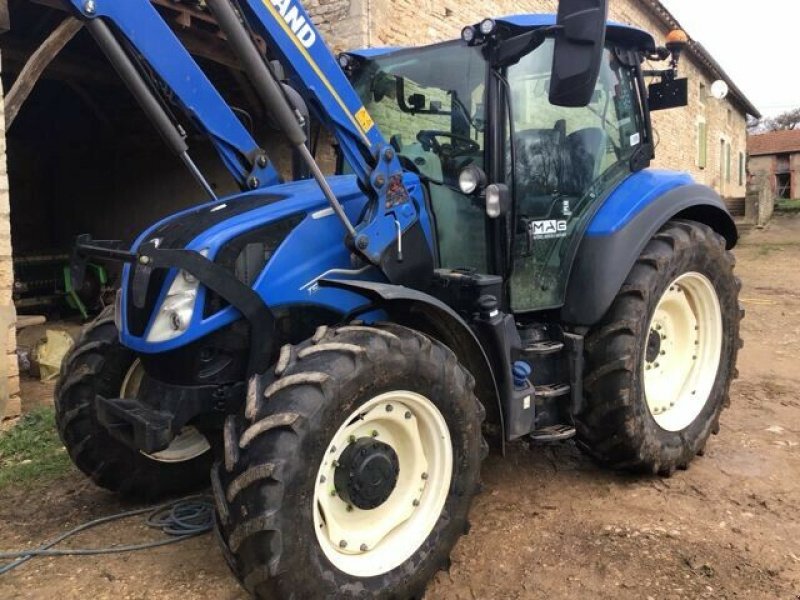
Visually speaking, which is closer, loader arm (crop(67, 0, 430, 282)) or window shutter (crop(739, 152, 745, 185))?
loader arm (crop(67, 0, 430, 282))

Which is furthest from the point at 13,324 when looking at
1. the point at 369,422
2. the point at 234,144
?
the point at 369,422

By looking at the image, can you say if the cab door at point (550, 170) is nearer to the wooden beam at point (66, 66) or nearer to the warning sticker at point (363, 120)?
the warning sticker at point (363, 120)

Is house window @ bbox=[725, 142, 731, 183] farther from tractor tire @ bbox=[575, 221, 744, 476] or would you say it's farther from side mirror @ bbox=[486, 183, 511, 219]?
side mirror @ bbox=[486, 183, 511, 219]

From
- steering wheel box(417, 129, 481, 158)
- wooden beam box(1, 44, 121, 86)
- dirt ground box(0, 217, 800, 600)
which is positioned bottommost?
dirt ground box(0, 217, 800, 600)

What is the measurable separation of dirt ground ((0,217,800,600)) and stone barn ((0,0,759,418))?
2.17m

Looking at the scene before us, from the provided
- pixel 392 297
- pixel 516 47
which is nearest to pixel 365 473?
pixel 392 297

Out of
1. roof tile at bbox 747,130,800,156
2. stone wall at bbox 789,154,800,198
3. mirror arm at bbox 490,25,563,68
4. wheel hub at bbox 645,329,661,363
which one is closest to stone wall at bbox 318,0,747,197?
wheel hub at bbox 645,329,661,363

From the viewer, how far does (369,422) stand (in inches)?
97.9

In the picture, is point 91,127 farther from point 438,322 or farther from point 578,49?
point 578,49

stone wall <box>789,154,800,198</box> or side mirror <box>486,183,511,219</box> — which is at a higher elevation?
stone wall <box>789,154,800,198</box>

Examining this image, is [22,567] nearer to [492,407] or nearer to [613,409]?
[492,407]

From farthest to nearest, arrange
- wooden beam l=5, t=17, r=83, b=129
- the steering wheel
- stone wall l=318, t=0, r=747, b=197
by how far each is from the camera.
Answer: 1. stone wall l=318, t=0, r=747, b=197
2. wooden beam l=5, t=17, r=83, b=129
3. the steering wheel

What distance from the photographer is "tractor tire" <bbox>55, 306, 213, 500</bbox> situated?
306 centimetres

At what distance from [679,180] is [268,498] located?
2921 mm
